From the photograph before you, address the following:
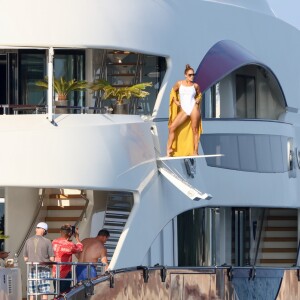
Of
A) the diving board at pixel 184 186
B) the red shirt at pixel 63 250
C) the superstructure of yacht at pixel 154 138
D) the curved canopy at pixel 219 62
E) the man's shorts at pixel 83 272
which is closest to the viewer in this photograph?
the man's shorts at pixel 83 272

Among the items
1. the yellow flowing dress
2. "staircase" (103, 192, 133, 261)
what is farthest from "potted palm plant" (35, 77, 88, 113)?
"staircase" (103, 192, 133, 261)

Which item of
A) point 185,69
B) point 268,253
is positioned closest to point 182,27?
point 185,69

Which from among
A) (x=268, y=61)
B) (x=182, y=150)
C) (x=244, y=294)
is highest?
(x=268, y=61)

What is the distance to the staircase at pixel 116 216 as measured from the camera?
85.7 ft

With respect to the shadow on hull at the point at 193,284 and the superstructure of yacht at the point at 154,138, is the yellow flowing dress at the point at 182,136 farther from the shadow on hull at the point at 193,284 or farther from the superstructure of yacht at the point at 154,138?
the shadow on hull at the point at 193,284

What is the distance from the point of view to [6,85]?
28.0 metres

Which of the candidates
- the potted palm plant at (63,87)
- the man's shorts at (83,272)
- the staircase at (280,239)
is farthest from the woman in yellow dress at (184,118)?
the staircase at (280,239)

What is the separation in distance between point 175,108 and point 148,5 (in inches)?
68.8

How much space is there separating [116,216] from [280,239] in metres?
9.07

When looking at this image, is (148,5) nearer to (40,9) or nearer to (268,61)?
(40,9)

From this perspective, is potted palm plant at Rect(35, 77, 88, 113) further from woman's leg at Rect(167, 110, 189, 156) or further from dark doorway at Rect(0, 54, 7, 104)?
dark doorway at Rect(0, 54, 7, 104)

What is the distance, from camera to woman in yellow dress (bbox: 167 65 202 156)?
2617 cm

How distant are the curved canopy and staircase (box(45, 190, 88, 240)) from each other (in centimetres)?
297

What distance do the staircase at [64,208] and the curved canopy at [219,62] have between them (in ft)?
9.75
